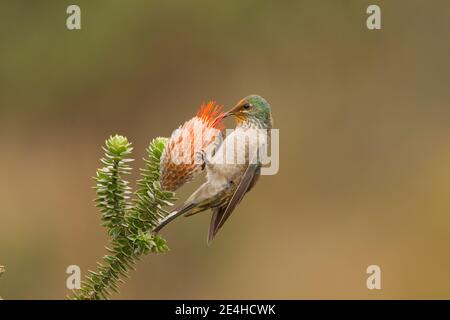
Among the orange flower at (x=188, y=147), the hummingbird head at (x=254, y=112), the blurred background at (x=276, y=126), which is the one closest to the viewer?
the orange flower at (x=188, y=147)

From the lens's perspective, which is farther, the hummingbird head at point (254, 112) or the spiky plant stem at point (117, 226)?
the hummingbird head at point (254, 112)

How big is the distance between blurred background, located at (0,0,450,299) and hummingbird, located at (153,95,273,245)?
3.59 meters

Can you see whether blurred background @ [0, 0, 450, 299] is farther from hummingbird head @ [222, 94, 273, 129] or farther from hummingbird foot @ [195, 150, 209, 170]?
hummingbird foot @ [195, 150, 209, 170]

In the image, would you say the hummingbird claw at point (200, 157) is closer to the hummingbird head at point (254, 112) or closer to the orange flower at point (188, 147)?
the orange flower at point (188, 147)

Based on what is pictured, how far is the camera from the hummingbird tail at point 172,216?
86.7 inches

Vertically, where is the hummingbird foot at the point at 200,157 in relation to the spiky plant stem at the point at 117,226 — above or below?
above

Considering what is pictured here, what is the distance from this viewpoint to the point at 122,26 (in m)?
8.20

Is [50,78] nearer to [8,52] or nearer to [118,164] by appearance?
[8,52]

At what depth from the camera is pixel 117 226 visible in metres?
→ 2.01

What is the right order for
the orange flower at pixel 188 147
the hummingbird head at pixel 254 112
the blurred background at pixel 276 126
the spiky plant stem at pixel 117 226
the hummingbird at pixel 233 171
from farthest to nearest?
the blurred background at pixel 276 126, the hummingbird head at pixel 254 112, the hummingbird at pixel 233 171, the orange flower at pixel 188 147, the spiky plant stem at pixel 117 226

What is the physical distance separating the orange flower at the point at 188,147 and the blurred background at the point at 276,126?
4.42m

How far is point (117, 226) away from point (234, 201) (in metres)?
0.97

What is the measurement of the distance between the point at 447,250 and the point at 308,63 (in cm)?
272

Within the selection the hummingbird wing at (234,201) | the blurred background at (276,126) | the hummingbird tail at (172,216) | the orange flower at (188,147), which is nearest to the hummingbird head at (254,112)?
the hummingbird wing at (234,201)
